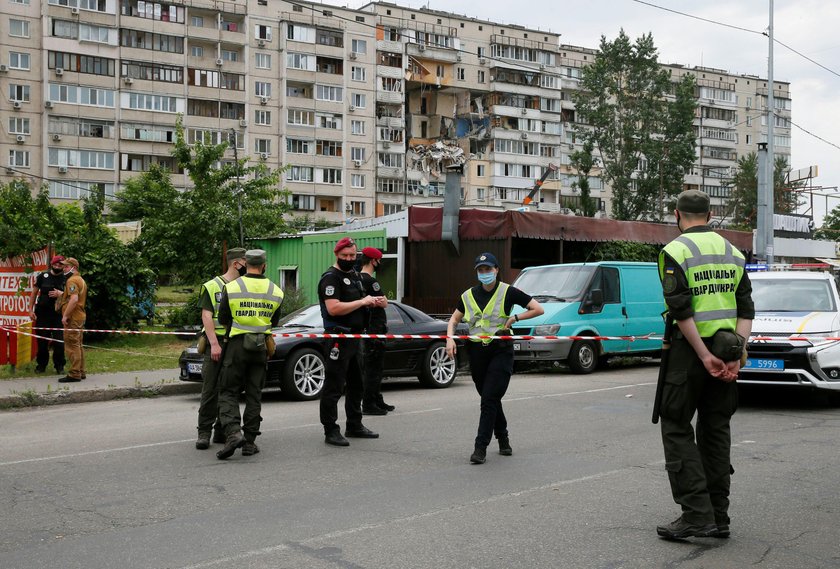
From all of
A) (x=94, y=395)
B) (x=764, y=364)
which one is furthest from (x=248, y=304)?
(x=764, y=364)

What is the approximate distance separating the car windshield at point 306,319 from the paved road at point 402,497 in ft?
8.01

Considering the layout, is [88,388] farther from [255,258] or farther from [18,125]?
A: [18,125]

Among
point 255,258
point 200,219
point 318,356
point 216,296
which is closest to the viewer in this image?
point 255,258

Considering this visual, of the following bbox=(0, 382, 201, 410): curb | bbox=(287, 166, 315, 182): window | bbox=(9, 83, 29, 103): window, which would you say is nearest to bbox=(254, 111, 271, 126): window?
bbox=(287, 166, 315, 182): window

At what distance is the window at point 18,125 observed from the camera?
61.0 meters

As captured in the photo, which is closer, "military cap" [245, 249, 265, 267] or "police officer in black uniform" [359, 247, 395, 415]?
"military cap" [245, 249, 265, 267]

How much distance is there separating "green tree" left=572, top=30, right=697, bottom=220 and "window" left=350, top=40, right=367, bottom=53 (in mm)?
21253

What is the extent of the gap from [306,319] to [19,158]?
5561 cm

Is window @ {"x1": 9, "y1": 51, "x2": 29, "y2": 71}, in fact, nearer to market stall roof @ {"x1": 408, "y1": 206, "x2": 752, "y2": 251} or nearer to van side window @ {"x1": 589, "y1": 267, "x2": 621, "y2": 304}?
market stall roof @ {"x1": 408, "y1": 206, "x2": 752, "y2": 251}

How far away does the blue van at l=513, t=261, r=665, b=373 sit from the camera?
52.5 feet

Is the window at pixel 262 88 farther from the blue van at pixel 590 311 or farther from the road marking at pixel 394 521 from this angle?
the road marking at pixel 394 521

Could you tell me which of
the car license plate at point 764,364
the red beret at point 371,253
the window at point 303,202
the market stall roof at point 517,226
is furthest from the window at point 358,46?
the car license plate at point 764,364

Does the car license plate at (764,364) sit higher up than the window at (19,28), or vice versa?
the window at (19,28)

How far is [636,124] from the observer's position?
60.0 meters
